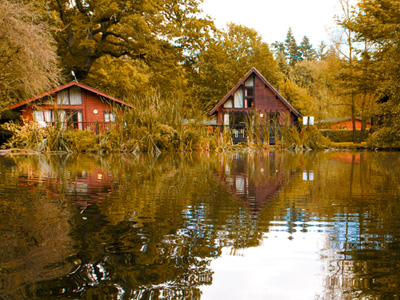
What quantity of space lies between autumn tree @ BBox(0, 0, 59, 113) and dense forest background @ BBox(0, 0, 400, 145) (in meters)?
0.04

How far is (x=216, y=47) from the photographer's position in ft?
91.5

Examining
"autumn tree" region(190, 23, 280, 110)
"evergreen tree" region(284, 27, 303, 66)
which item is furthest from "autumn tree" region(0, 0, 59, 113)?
"evergreen tree" region(284, 27, 303, 66)

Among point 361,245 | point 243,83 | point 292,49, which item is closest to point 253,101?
point 243,83

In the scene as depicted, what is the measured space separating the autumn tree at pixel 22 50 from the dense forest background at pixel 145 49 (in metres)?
0.04

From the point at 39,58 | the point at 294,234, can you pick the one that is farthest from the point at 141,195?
the point at 39,58

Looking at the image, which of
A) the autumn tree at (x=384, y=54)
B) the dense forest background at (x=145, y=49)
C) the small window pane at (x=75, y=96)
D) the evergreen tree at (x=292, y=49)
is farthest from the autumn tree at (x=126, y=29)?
the evergreen tree at (x=292, y=49)

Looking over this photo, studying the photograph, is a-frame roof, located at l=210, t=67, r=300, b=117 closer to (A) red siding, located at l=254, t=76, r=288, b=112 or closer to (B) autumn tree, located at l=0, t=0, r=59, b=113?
(A) red siding, located at l=254, t=76, r=288, b=112

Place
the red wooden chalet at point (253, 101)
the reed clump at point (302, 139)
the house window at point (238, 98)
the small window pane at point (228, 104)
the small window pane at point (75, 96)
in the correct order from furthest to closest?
the small window pane at point (228, 104) → the house window at point (238, 98) → the red wooden chalet at point (253, 101) → the small window pane at point (75, 96) → the reed clump at point (302, 139)

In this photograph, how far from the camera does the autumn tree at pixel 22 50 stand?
1702cm

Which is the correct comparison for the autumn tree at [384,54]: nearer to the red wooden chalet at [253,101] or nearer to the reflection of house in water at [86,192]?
the red wooden chalet at [253,101]

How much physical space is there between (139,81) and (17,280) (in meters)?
29.8

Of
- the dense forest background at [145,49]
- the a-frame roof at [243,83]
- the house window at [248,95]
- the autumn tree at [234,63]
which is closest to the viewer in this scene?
the dense forest background at [145,49]

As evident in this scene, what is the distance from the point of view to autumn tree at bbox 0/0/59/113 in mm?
17016

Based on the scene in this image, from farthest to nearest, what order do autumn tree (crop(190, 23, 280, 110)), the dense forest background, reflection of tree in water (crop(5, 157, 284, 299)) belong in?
autumn tree (crop(190, 23, 280, 110)) < the dense forest background < reflection of tree in water (crop(5, 157, 284, 299))
